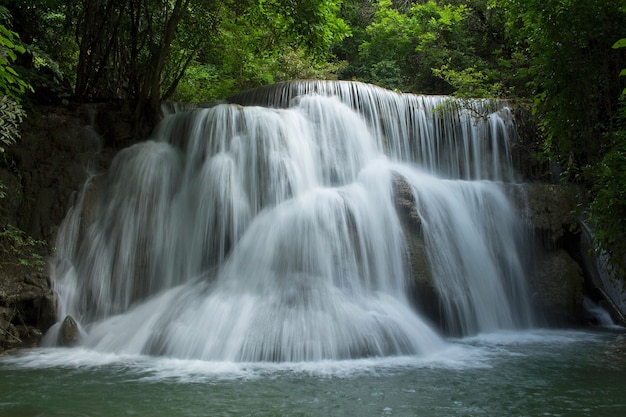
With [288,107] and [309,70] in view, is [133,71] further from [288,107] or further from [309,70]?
[309,70]

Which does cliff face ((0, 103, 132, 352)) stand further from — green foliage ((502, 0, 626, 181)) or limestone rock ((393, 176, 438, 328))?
green foliage ((502, 0, 626, 181))

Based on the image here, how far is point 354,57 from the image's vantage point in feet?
69.8

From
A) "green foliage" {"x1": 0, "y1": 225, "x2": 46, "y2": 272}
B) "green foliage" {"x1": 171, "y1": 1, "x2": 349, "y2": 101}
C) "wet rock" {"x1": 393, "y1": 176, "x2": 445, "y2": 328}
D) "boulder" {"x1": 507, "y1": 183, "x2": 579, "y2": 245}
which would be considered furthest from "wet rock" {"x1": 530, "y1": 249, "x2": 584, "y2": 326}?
"green foliage" {"x1": 0, "y1": 225, "x2": 46, "y2": 272}

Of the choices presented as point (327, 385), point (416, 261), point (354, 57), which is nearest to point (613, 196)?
point (416, 261)

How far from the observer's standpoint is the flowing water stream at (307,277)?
455cm

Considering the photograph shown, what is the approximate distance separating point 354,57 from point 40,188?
50.9 ft

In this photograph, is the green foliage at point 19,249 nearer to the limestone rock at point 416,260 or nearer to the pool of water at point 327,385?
the pool of water at point 327,385

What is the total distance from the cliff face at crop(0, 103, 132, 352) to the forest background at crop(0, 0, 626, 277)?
339 mm

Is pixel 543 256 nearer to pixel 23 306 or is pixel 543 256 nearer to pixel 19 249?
pixel 23 306

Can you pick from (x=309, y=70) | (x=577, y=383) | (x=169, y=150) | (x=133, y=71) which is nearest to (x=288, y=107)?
(x=169, y=150)

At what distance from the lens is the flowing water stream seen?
14.9 ft

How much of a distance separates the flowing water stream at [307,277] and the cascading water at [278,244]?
26mm

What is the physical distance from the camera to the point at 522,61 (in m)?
13.1

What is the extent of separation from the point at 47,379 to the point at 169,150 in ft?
16.7
